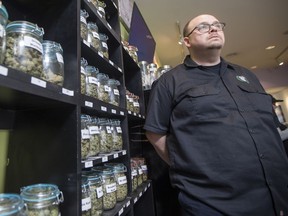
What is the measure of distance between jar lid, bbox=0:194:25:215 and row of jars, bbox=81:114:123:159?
35 centimetres

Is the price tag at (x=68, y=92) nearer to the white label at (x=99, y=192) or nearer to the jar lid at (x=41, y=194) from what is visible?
the jar lid at (x=41, y=194)

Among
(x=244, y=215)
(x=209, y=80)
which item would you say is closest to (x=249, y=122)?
(x=209, y=80)

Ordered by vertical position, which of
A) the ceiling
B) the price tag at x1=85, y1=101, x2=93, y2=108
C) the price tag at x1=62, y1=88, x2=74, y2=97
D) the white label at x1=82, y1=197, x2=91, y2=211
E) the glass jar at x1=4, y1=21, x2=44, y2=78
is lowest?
the white label at x1=82, y1=197, x2=91, y2=211

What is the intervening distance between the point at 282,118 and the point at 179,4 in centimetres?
693

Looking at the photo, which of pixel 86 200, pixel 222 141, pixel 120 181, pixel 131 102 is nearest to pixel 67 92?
pixel 86 200

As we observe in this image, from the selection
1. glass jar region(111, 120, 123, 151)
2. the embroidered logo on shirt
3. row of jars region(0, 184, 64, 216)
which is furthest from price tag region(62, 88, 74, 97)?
the embroidered logo on shirt

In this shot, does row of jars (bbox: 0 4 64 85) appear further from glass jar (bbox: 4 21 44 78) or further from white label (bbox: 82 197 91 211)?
white label (bbox: 82 197 91 211)

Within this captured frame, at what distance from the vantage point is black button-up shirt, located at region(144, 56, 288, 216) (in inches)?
43.4

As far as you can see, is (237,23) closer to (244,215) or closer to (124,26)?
(124,26)

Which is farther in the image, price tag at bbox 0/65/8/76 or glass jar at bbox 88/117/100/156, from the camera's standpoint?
glass jar at bbox 88/117/100/156

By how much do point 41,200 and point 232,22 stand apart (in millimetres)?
4549

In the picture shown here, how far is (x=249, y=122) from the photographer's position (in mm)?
1220

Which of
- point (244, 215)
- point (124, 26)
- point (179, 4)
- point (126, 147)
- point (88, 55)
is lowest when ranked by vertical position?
→ point (244, 215)

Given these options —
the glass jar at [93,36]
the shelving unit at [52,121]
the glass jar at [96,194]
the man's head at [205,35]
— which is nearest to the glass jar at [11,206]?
the shelving unit at [52,121]
